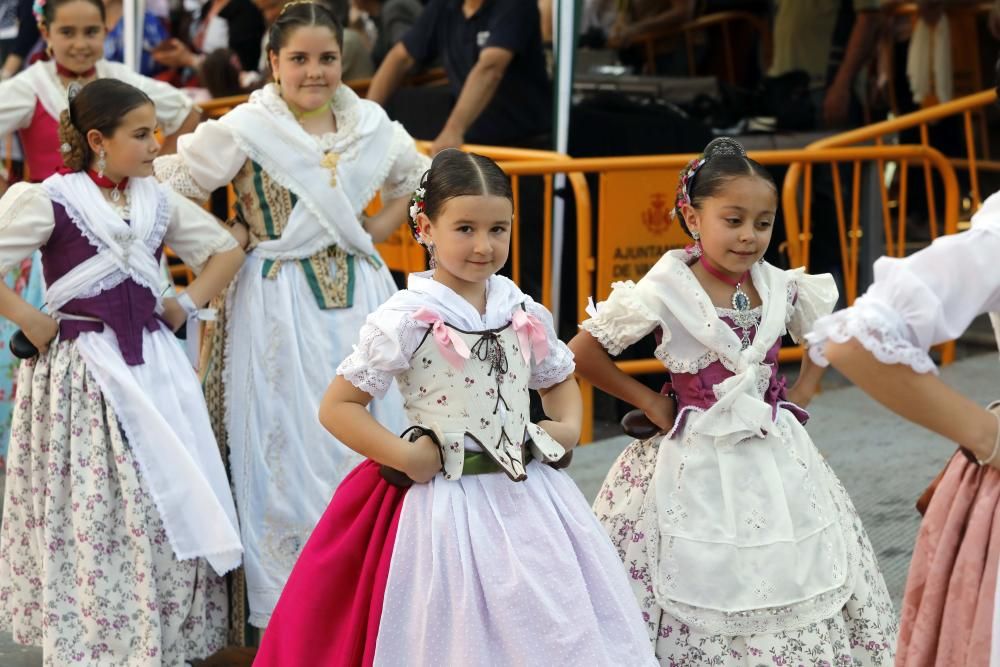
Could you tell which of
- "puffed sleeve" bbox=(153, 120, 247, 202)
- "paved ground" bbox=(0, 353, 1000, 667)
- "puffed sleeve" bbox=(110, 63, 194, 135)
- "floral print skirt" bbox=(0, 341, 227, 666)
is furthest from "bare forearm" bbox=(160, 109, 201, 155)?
"paved ground" bbox=(0, 353, 1000, 667)

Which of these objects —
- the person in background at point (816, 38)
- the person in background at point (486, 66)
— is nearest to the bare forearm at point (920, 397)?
the person in background at point (486, 66)

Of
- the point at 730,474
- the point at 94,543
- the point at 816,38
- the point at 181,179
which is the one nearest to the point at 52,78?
the point at 181,179

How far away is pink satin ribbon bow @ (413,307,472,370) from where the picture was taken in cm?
348

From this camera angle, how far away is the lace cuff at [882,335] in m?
2.64

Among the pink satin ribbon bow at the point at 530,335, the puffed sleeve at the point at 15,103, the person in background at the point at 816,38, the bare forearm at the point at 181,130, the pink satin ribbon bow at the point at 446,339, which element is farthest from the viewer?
the person in background at the point at 816,38

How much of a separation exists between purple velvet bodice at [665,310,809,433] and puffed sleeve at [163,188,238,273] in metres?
1.52

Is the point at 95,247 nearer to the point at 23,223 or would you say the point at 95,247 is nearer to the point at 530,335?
the point at 23,223

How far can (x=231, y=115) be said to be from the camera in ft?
16.0

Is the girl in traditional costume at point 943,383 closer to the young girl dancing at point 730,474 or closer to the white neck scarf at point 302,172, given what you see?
the young girl dancing at point 730,474

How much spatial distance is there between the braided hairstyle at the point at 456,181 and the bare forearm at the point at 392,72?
470 centimetres

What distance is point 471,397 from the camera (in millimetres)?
3533

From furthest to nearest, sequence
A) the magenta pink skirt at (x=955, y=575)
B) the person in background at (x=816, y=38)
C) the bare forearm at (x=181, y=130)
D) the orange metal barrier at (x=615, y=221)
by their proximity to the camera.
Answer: the person in background at (x=816, y=38) → the orange metal barrier at (x=615, y=221) → the bare forearm at (x=181, y=130) → the magenta pink skirt at (x=955, y=575)

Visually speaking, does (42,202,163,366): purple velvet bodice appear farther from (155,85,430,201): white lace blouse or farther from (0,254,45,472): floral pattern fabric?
(0,254,45,472): floral pattern fabric

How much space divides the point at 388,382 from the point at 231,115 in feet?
5.43
